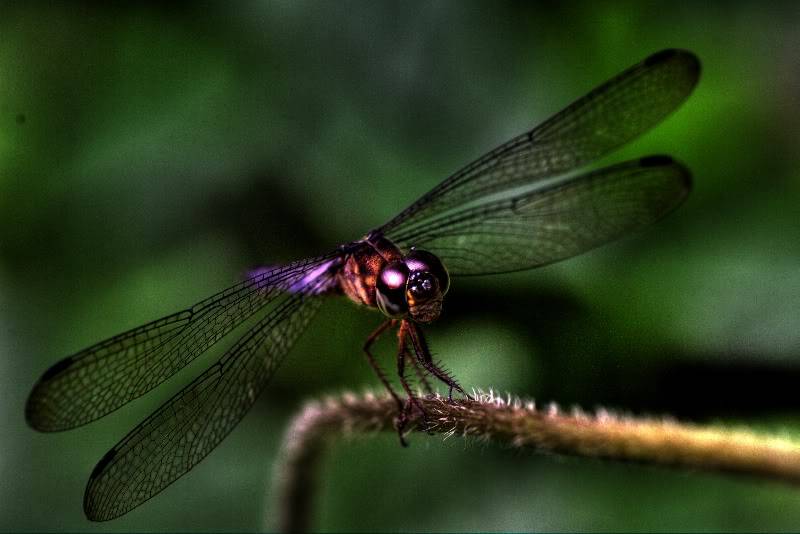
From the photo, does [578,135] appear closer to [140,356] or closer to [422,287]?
[422,287]

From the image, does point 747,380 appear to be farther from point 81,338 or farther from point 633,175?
point 81,338

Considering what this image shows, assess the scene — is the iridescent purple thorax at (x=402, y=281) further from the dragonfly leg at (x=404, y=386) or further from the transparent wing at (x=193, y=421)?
the transparent wing at (x=193, y=421)

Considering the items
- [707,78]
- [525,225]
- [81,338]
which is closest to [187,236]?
[81,338]

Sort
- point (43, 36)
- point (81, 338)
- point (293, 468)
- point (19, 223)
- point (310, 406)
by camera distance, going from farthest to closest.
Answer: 1. point (43, 36)
2. point (19, 223)
3. point (81, 338)
4. point (293, 468)
5. point (310, 406)

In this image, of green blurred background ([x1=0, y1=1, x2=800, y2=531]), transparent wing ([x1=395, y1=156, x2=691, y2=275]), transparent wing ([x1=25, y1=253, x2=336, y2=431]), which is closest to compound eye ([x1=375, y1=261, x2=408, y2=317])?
transparent wing ([x1=25, y1=253, x2=336, y2=431])

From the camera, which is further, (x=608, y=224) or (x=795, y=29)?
(x=795, y=29)

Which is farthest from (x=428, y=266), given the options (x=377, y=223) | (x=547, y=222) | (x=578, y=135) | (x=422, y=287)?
(x=377, y=223)

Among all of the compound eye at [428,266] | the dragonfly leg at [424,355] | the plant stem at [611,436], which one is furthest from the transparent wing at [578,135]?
the plant stem at [611,436]
